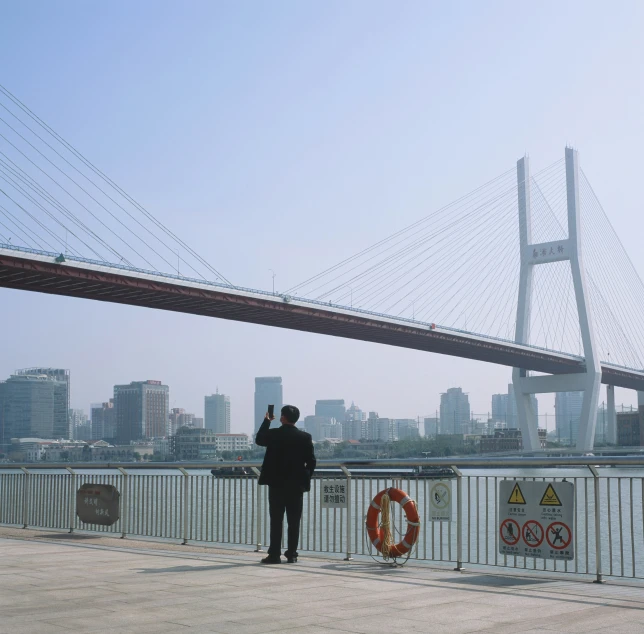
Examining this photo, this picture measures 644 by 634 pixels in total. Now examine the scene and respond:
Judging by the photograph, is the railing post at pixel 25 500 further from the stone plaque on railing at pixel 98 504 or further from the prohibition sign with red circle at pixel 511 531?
the prohibition sign with red circle at pixel 511 531

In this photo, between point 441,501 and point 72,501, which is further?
point 72,501

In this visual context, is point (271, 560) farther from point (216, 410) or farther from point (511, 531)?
point (216, 410)

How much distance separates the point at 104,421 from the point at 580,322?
64648 millimetres

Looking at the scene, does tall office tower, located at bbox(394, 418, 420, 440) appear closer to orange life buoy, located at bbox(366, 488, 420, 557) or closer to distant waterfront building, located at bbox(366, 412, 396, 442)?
distant waterfront building, located at bbox(366, 412, 396, 442)

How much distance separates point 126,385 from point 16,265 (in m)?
73.7

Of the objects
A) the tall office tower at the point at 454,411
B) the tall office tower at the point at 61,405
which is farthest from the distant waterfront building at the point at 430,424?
the tall office tower at the point at 61,405

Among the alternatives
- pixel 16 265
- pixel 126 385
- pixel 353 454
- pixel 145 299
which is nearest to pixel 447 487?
pixel 16 265

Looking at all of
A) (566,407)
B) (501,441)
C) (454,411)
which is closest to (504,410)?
(566,407)

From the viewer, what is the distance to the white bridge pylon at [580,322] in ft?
137

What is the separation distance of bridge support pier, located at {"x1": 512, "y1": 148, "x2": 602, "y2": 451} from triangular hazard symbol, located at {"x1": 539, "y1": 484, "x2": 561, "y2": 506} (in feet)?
119

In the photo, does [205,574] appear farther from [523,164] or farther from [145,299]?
[523,164]

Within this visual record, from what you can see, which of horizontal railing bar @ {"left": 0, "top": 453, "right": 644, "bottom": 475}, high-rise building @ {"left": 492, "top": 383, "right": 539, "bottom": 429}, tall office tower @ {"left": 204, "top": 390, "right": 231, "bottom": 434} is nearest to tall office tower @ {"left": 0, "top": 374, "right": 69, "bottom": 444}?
tall office tower @ {"left": 204, "top": 390, "right": 231, "bottom": 434}

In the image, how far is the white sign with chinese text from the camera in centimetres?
747

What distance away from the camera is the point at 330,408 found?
134500 millimetres
